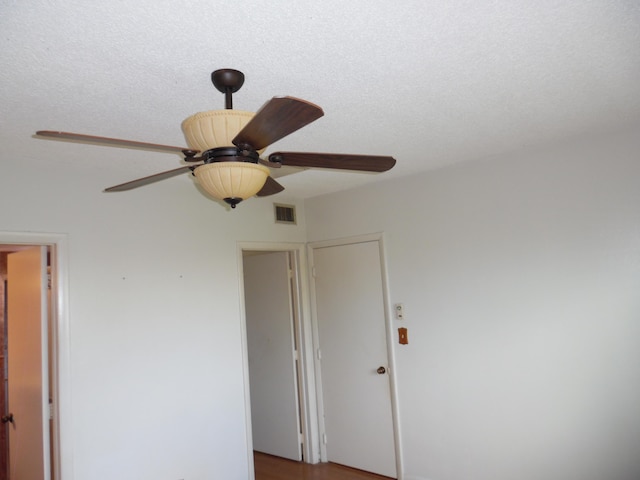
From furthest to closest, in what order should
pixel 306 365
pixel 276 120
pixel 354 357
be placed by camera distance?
pixel 306 365
pixel 354 357
pixel 276 120

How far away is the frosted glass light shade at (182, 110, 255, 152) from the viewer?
4.68 ft

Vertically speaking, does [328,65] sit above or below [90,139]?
above

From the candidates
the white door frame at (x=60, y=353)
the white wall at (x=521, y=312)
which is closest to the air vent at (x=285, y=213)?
the white wall at (x=521, y=312)

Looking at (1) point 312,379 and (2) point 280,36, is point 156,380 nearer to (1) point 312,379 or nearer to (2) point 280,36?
(1) point 312,379

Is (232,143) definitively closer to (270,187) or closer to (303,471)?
(270,187)

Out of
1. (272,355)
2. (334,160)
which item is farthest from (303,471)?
(334,160)

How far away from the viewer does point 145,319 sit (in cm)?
311

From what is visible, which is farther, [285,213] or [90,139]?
[285,213]

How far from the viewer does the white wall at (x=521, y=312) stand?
271cm

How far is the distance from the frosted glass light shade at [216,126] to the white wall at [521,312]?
7.54ft

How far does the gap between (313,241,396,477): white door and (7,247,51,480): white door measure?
7.26 ft

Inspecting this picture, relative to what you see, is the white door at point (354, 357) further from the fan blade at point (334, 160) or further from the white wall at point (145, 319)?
the fan blade at point (334, 160)

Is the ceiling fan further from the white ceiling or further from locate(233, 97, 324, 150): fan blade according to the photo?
Answer: the white ceiling

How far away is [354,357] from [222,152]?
9.36 ft
